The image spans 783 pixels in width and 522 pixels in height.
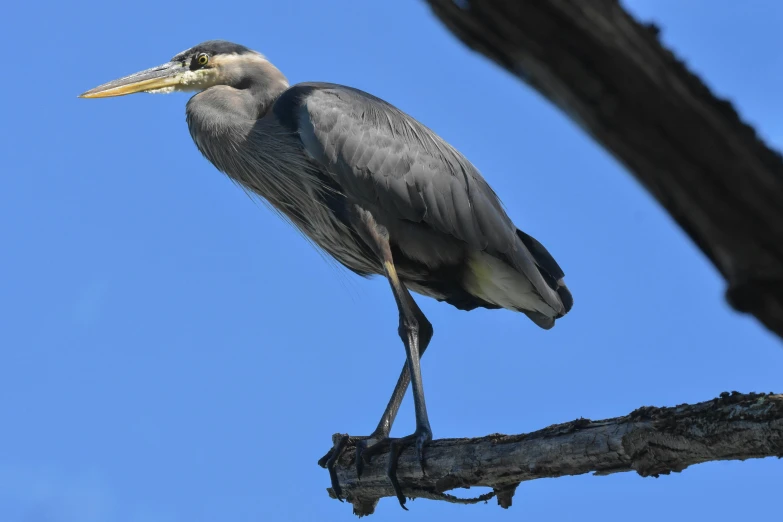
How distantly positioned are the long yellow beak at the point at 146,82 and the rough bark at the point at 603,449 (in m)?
3.62

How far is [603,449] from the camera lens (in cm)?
436

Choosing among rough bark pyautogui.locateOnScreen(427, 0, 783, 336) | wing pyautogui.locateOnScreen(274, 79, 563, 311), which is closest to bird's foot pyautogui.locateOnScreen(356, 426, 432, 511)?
wing pyautogui.locateOnScreen(274, 79, 563, 311)

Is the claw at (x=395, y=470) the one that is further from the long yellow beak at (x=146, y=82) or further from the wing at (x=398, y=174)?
the long yellow beak at (x=146, y=82)

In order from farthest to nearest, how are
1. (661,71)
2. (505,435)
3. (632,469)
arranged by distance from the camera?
(505,435), (632,469), (661,71)

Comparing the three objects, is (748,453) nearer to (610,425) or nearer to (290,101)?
(610,425)

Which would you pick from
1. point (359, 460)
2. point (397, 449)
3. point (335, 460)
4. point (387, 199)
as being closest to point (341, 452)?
point (335, 460)

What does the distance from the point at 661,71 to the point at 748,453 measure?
2.72 metres

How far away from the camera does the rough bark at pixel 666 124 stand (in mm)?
1663

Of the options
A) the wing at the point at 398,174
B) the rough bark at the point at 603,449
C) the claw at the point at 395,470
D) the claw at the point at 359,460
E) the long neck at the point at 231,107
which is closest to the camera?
the rough bark at the point at 603,449

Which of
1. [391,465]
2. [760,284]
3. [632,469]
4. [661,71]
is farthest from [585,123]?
[391,465]

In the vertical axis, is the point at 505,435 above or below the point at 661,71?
above

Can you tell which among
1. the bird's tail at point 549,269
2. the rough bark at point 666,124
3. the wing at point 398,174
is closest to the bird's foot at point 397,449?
the wing at point 398,174

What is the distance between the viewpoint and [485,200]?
6.70m

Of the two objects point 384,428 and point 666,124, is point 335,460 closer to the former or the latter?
point 384,428
